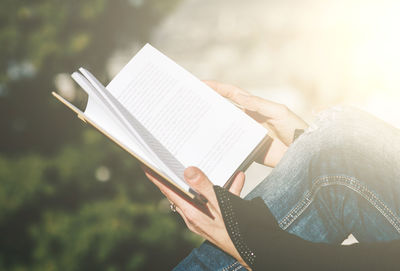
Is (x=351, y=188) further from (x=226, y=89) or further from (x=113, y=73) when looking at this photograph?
(x=113, y=73)

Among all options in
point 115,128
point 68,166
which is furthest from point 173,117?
point 68,166

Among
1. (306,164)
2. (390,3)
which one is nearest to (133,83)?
(306,164)

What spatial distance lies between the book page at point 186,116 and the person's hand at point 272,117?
211mm

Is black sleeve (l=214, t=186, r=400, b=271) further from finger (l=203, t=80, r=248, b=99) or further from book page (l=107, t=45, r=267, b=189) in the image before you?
finger (l=203, t=80, r=248, b=99)

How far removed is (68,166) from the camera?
2.41m

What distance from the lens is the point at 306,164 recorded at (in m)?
1.11

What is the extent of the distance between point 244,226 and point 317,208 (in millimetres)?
276

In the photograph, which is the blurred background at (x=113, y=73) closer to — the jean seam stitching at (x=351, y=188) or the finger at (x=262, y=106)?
the finger at (x=262, y=106)

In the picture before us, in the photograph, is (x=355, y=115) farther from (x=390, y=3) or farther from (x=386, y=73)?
(x=390, y=3)

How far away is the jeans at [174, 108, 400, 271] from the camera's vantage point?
1.00m

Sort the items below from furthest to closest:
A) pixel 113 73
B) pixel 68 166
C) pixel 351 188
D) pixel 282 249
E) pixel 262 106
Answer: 1. pixel 113 73
2. pixel 68 166
3. pixel 262 106
4. pixel 351 188
5. pixel 282 249

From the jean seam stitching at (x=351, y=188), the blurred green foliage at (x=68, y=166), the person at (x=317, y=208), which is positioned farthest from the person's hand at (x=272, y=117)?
the blurred green foliage at (x=68, y=166)

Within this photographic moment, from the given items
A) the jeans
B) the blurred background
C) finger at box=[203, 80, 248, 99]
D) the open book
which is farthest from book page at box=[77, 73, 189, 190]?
the blurred background

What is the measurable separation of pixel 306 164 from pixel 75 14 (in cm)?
227
